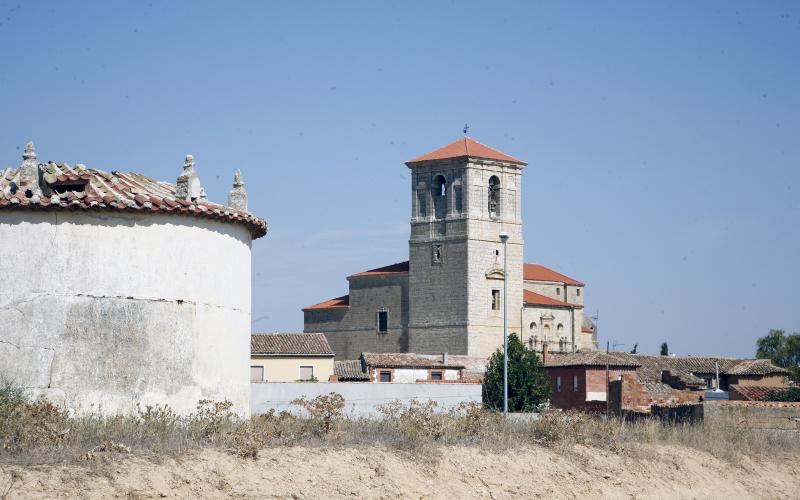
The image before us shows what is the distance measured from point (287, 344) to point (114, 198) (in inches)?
1978

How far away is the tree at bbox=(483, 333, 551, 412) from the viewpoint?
197 feet

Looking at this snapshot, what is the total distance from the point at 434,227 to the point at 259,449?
7157 cm

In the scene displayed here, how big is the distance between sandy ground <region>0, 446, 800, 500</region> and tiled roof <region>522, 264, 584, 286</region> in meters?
76.1

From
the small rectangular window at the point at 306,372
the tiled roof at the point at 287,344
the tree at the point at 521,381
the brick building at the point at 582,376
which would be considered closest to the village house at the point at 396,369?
the small rectangular window at the point at 306,372

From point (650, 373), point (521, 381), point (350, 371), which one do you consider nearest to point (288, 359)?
point (350, 371)

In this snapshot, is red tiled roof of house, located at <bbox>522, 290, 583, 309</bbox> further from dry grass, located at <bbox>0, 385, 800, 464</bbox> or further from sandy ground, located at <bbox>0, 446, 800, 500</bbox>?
sandy ground, located at <bbox>0, 446, 800, 500</bbox>

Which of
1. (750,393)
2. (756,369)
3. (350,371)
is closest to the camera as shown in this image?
(750,393)

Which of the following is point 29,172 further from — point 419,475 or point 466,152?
point 466,152

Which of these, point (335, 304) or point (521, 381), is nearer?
point (521, 381)

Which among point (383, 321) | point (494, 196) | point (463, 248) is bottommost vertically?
point (383, 321)

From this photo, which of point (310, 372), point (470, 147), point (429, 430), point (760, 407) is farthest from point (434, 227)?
point (429, 430)

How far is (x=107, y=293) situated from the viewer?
55.6ft

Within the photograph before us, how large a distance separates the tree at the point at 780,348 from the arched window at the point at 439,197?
2659 centimetres

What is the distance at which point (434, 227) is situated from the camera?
87438 mm
